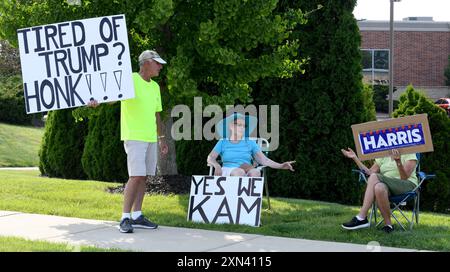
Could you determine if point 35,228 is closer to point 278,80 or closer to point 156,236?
point 156,236

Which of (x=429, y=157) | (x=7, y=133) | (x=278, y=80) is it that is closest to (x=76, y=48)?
(x=278, y=80)

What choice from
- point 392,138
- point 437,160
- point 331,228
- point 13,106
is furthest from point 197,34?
point 13,106

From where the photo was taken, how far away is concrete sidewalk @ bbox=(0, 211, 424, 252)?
5.85m

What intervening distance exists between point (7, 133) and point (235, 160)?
58.3 feet

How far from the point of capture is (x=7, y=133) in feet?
76.9

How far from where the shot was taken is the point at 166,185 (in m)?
9.71

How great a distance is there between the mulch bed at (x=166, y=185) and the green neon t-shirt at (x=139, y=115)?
→ 2.85 meters

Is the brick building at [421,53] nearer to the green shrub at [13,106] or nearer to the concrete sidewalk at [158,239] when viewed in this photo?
the green shrub at [13,106]

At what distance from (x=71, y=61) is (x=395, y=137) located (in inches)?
144

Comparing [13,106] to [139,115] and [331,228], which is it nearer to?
[139,115]

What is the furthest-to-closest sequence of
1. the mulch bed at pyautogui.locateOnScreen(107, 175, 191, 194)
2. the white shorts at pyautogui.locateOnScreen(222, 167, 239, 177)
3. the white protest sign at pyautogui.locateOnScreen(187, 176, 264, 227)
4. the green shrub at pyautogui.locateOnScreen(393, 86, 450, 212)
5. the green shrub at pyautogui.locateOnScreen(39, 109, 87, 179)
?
the green shrub at pyautogui.locateOnScreen(39, 109, 87, 179)
the green shrub at pyautogui.locateOnScreen(393, 86, 450, 212)
the mulch bed at pyautogui.locateOnScreen(107, 175, 191, 194)
the white shorts at pyautogui.locateOnScreen(222, 167, 239, 177)
the white protest sign at pyautogui.locateOnScreen(187, 176, 264, 227)

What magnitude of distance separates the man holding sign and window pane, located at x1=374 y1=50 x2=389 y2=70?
4076 cm

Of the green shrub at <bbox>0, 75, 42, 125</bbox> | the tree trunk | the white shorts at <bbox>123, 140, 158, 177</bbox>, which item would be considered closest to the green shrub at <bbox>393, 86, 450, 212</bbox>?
the tree trunk

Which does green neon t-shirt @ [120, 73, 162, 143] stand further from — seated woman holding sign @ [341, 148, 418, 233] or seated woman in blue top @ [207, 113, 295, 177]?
seated woman holding sign @ [341, 148, 418, 233]
